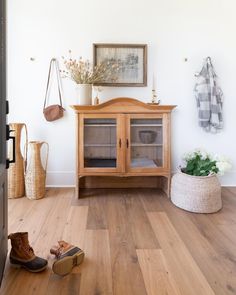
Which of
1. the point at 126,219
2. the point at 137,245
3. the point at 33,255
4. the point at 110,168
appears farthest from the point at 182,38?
the point at 33,255

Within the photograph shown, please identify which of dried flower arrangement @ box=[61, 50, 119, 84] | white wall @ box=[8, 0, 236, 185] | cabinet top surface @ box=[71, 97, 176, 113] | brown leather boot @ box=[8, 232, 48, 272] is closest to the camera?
brown leather boot @ box=[8, 232, 48, 272]

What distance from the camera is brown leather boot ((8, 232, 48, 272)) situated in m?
1.63

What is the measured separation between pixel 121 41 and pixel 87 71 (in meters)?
0.54

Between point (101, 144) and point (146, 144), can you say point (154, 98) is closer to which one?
point (146, 144)

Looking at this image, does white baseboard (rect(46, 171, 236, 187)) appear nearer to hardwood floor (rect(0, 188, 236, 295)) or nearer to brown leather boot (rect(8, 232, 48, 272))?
hardwood floor (rect(0, 188, 236, 295))

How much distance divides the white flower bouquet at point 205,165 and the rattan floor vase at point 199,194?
0.09 m

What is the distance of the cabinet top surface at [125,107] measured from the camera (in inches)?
113

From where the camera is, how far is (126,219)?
2.41 m

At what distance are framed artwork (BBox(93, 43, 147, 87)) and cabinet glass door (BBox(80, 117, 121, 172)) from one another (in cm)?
56

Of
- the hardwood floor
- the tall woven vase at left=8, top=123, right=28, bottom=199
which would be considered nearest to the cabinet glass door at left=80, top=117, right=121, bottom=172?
the hardwood floor

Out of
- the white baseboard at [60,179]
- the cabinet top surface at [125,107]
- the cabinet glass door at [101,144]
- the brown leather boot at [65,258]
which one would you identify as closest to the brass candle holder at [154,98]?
the cabinet top surface at [125,107]

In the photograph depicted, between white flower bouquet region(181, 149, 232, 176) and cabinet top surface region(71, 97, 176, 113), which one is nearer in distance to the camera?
white flower bouquet region(181, 149, 232, 176)

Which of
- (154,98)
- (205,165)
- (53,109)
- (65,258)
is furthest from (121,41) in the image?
(65,258)

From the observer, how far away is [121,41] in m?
3.21
